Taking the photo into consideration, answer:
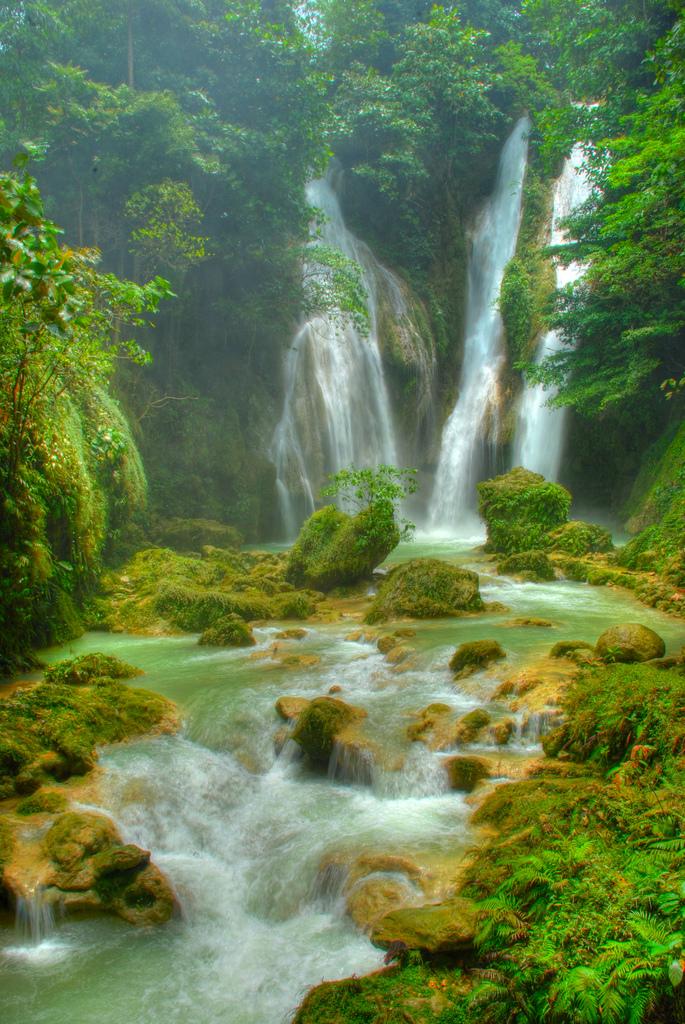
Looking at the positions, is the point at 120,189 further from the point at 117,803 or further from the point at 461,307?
the point at 117,803

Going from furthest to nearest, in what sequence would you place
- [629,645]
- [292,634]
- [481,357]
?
[481,357] < [292,634] < [629,645]

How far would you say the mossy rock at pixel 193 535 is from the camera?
15547 mm

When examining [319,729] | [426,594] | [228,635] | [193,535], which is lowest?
[319,729]

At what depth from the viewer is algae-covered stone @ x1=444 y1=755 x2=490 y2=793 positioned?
496 cm

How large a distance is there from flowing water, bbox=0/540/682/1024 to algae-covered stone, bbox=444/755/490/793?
12 cm

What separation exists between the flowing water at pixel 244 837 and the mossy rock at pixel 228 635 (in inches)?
29.4

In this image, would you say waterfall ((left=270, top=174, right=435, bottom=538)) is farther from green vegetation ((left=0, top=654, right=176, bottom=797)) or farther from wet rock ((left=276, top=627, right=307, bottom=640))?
green vegetation ((left=0, top=654, right=176, bottom=797))

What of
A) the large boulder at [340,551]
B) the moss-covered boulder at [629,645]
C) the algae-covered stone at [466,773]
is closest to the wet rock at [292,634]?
the large boulder at [340,551]

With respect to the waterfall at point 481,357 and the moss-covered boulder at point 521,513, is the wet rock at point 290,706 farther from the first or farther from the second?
the waterfall at point 481,357

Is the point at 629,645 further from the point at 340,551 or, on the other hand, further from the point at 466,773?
the point at 340,551

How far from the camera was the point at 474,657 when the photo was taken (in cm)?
696

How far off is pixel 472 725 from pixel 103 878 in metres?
2.78

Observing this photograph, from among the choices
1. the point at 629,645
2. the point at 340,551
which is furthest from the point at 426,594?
the point at 629,645

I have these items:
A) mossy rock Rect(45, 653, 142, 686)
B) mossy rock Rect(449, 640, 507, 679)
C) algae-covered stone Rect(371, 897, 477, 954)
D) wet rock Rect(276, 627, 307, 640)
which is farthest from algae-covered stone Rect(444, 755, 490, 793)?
wet rock Rect(276, 627, 307, 640)
